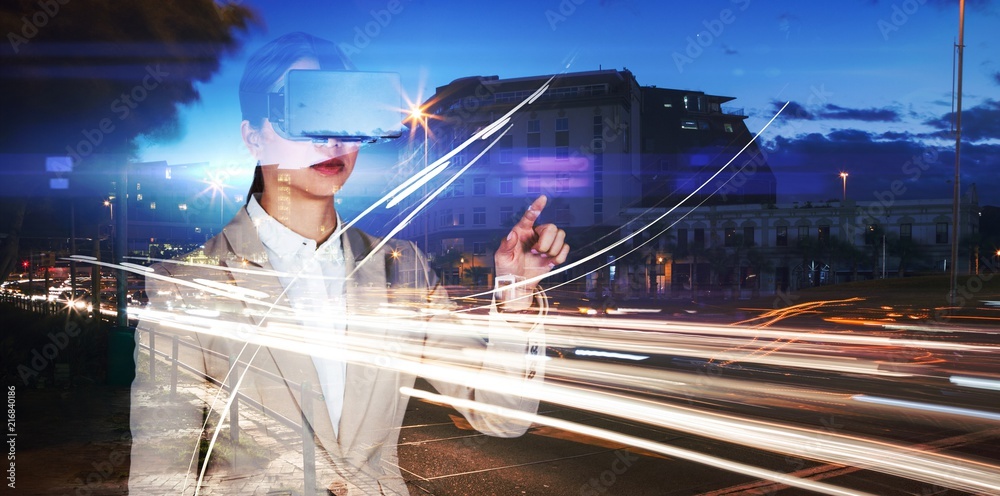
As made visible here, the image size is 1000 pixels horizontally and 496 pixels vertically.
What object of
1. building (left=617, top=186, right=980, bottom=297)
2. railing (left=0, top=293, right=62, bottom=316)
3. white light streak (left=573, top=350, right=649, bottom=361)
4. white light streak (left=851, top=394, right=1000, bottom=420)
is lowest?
white light streak (left=573, top=350, right=649, bottom=361)

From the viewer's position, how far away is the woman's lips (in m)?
1.76

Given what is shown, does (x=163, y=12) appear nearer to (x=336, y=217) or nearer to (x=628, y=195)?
(x=336, y=217)

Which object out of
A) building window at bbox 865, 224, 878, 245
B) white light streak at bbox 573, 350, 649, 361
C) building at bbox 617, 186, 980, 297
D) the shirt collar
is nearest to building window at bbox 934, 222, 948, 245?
building at bbox 617, 186, 980, 297

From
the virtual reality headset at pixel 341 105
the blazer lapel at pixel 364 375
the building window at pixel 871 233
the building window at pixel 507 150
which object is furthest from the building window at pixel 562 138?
the virtual reality headset at pixel 341 105

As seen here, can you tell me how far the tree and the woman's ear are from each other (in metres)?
3.85

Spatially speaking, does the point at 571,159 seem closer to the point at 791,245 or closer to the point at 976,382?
the point at 791,245

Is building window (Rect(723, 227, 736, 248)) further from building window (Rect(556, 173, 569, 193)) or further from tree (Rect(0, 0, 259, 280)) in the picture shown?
tree (Rect(0, 0, 259, 280))

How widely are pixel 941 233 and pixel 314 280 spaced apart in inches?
2356

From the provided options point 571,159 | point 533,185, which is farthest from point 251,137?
point 533,185

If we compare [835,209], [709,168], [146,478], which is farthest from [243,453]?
[709,168]

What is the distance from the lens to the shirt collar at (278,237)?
6.31 feet

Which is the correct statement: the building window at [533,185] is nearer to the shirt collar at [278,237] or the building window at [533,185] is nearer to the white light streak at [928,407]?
the white light streak at [928,407]

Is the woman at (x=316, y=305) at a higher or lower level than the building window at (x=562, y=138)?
lower

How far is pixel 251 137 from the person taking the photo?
1.75 m
